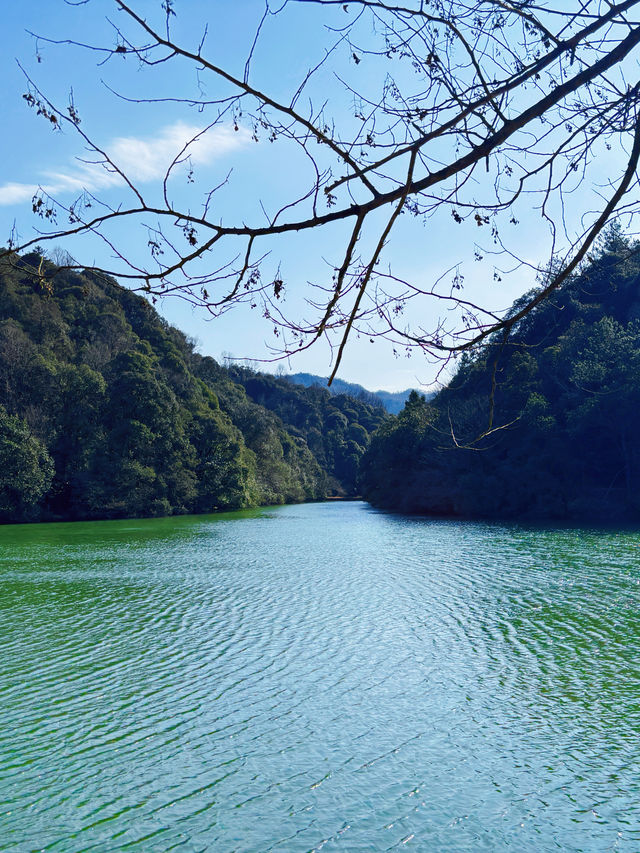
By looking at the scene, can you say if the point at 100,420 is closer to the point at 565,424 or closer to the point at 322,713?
the point at 565,424

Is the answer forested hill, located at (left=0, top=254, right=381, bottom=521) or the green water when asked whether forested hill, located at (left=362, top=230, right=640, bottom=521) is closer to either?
the green water

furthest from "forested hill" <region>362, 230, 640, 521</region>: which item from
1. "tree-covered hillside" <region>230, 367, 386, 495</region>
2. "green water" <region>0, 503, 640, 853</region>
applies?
"tree-covered hillside" <region>230, 367, 386, 495</region>

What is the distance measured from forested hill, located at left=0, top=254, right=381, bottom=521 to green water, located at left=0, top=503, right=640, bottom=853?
18897mm

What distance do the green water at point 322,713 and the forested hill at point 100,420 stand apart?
18.9m

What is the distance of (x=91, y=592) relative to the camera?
13.7 m

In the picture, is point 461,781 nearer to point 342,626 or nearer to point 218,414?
point 342,626

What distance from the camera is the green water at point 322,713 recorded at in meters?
5.09

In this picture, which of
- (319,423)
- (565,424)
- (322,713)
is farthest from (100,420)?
(319,423)

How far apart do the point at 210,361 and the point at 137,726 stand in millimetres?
51713

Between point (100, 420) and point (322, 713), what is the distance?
102ft

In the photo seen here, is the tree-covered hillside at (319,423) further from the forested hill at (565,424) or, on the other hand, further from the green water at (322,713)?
the green water at (322,713)

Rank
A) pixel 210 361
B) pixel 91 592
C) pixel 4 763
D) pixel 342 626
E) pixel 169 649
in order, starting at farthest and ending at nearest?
1. pixel 210 361
2. pixel 91 592
3. pixel 342 626
4. pixel 169 649
5. pixel 4 763

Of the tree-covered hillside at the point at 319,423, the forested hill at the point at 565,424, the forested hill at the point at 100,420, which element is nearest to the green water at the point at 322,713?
the forested hill at the point at 565,424

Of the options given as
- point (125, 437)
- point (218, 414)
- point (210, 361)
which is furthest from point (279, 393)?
point (125, 437)
